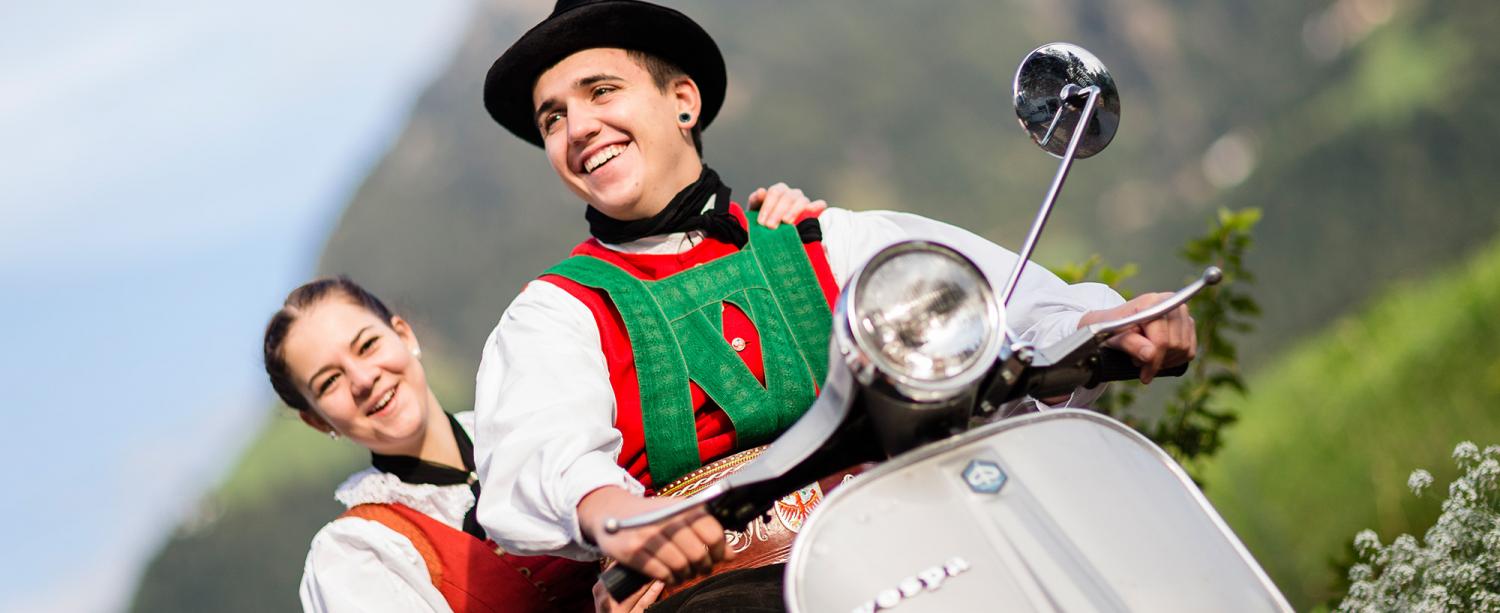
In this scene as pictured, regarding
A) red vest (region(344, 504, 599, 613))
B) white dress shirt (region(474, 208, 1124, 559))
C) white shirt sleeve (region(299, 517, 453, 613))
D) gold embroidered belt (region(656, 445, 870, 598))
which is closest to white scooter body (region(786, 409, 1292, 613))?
white dress shirt (region(474, 208, 1124, 559))

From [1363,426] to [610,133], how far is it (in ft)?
9.64

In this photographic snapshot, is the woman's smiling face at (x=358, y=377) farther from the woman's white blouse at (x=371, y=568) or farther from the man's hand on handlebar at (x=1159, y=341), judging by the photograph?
the man's hand on handlebar at (x=1159, y=341)

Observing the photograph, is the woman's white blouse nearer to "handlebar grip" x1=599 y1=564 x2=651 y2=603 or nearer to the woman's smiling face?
the woman's smiling face

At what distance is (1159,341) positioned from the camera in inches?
64.6

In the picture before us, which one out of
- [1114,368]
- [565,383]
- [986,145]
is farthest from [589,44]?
[986,145]

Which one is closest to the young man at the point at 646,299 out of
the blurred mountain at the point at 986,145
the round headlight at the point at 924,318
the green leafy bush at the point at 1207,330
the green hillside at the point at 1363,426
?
the round headlight at the point at 924,318

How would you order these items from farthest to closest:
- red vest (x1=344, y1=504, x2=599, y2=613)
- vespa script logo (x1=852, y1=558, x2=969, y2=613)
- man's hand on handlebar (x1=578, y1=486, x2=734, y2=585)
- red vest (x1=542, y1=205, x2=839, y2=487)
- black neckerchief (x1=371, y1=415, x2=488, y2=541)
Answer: black neckerchief (x1=371, y1=415, x2=488, y2=541)
red vest (x1=344, y1=504, x2=599, y2=613)
red vest (x1=542, y1=205, x2=839, y2=487)
man's hand on handlebar (x1=578, y1=486, x2=734, y2=585)
vespa script logo (x1=852, y1=558, x2=969, y2=613)

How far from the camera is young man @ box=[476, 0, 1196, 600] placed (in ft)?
5.60

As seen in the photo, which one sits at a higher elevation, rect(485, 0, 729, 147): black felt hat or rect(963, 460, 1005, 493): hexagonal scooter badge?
rect(485, 0, 729, 147): black felt hat

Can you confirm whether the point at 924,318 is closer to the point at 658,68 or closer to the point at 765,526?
the point at 765,526

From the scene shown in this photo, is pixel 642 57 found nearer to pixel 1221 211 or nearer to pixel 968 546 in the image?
pixel 968 546

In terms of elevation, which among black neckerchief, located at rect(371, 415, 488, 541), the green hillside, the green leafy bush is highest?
black neckerchief, located at rect(371, 415, 488, 541)

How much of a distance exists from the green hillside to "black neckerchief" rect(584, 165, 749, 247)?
7.23 ft

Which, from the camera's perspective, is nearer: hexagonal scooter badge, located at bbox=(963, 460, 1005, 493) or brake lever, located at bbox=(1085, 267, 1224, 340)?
hexagonal scooter badge, located at bbox=(963, 460, 1005, 493)
